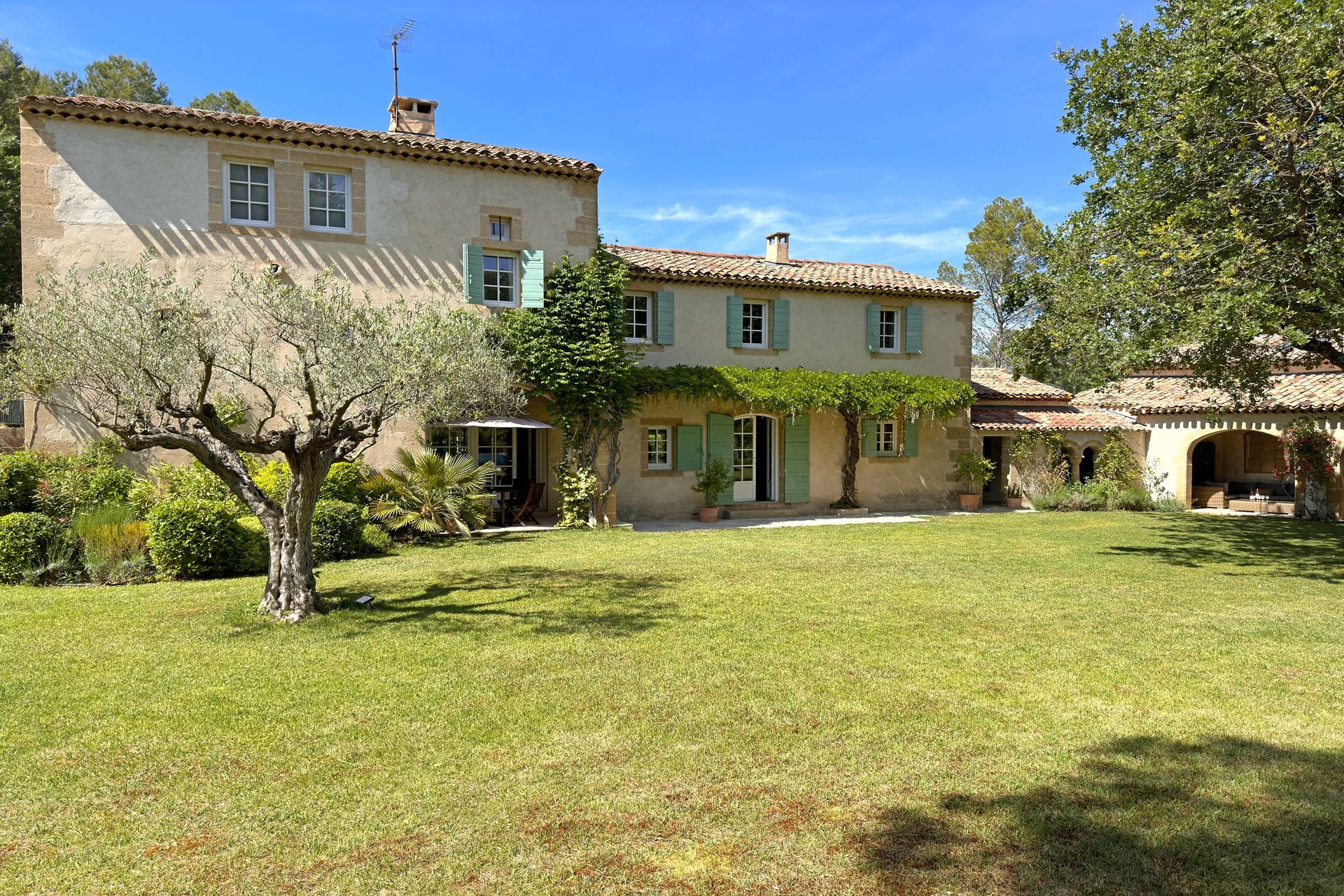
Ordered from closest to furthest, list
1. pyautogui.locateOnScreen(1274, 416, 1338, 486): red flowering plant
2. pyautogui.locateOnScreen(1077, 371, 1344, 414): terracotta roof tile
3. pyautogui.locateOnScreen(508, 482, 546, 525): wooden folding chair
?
pyautogui.locateOnScreen(508, 482, 546, 525): wooden folding chair → pyautogui.locateOnScreen(1274, 416, 1338, 486): red flowering plant → pyautogui.locateOnScreen(1077, 371, 1344, 414): terracotta roof tile

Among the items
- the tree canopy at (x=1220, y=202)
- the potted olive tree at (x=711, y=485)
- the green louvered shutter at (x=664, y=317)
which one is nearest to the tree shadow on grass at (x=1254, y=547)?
the tree canopy at (x=1220, y=202)

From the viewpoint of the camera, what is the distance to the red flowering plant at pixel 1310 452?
61.6 ft

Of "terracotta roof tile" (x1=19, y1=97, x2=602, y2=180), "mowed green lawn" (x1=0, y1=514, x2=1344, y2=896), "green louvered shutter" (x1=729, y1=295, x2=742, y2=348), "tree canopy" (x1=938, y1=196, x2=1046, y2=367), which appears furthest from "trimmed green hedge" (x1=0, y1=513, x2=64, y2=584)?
"tree canopy" (x1=938, y1=196, x2=1046, y2=367)

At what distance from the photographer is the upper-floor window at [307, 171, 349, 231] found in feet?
50.2

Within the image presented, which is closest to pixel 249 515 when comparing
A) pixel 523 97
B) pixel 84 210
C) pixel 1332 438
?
pixel 84 210

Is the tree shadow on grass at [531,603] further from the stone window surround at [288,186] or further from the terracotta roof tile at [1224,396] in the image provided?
the terracotta roof tile at [1224,396]

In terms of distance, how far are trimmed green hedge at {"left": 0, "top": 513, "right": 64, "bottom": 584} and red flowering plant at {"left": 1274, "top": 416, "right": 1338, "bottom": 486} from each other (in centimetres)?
2436

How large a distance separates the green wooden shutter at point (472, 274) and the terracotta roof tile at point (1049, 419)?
1370 centimetres

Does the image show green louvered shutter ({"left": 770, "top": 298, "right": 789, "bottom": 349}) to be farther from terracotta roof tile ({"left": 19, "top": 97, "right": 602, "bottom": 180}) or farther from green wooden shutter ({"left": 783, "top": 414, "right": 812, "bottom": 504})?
terracotta roof tile ({"left": 19, "top": 97, "right": 602, "bottom": 180})

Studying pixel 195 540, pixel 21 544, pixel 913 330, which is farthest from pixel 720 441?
pixel 21 544

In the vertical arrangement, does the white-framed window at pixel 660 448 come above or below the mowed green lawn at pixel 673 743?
above

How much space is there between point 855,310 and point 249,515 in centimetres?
1479

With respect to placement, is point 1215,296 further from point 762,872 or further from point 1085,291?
point 762,872

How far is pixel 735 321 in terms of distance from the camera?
63.8 ft
